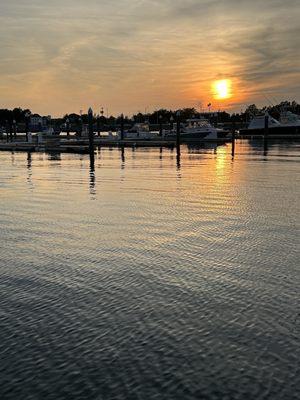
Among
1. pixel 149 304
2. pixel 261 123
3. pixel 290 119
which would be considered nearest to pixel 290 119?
pixel 290 119

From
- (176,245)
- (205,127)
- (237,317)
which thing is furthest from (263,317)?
(205,127)

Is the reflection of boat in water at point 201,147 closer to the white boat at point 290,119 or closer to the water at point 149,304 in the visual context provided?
the white boat at point 290,119

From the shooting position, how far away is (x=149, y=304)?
20.9 ft

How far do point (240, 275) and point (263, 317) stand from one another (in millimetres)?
1701

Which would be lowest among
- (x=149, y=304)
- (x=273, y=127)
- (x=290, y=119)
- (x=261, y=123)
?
(x=149, y=304)

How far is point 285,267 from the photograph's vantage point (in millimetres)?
7973

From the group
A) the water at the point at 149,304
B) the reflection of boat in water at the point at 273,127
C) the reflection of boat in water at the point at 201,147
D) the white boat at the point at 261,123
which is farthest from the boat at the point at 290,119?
the water at the point at 149,304

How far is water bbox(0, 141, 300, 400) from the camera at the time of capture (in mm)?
4484

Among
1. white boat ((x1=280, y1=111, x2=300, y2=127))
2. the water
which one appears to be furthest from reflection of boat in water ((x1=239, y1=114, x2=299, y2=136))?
the water

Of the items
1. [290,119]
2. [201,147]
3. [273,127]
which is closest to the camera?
[201,147]

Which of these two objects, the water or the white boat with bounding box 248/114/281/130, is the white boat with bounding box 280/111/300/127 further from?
the water

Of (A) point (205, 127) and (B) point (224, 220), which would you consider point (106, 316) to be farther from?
(A) point (205, 127)

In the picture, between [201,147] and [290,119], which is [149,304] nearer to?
[201,147]

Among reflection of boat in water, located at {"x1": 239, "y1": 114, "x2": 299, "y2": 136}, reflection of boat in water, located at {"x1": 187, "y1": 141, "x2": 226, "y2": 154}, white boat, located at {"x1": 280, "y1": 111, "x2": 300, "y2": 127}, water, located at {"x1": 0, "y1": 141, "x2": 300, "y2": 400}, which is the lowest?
water, located at {"x1": 0, "y1": 141, "x2": 300, "y2": 400}
